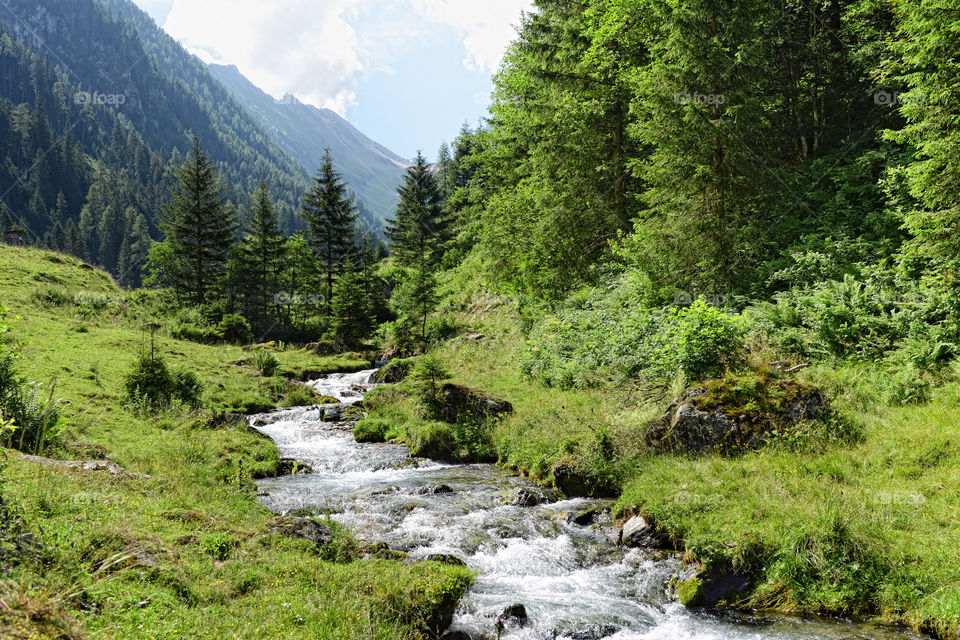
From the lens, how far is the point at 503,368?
2155 cm

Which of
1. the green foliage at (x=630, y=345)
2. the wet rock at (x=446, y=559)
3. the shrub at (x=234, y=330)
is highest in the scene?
the green foliage at (x=630, y=345)

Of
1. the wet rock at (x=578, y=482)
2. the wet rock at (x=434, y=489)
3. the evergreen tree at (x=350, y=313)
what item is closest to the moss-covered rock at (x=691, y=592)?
the wet rock at (x=578, y=482)

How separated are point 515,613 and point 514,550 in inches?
76.2

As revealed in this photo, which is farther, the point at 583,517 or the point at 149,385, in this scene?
the point at 149,385

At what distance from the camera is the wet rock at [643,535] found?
26.9 feet

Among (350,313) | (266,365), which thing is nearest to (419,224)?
(350,313)

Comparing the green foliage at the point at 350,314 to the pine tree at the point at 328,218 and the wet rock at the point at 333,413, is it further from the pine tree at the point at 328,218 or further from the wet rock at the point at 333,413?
the wet rock at the point at 333,413

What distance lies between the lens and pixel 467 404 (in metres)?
15.6

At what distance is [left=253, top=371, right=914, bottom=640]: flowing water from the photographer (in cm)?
618

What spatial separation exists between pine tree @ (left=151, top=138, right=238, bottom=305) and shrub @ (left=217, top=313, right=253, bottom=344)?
7.82 meters

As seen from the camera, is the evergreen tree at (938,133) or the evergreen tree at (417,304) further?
the evergreen tree at (417,304)

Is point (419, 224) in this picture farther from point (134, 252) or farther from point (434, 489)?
point (134, 252)

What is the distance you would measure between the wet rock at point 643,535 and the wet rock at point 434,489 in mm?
4291

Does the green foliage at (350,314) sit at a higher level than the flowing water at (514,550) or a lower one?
higher
